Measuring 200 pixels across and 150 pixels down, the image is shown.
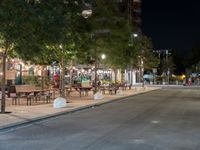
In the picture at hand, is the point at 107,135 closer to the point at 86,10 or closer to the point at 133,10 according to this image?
the point at 86,10

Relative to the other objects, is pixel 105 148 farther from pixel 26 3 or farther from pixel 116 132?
pixel 26 3

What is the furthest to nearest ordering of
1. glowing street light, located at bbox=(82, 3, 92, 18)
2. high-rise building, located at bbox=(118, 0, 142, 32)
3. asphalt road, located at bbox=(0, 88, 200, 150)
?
high-rise building, located at bbox=(118, 0, 142, 32) → glowing street light, located at bbox=(82, 3, 92, 18) → asphalt road, located at bbox=(0, 88, 200, 150)

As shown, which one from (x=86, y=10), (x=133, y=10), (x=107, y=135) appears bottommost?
(x=107, y=135)

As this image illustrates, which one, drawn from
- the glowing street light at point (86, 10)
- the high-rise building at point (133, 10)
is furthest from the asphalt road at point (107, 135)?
the high-rise building at point (133, 10)

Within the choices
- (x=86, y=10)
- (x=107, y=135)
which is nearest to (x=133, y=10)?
(x=86, y=10)

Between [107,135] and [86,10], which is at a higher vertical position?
[86,10]

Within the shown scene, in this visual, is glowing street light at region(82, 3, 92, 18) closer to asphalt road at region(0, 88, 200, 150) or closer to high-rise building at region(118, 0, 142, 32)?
asphalt road at region(0, 88, 200, 150)

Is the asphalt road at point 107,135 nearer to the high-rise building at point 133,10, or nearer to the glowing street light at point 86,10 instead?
the glowing street light at point 86,10

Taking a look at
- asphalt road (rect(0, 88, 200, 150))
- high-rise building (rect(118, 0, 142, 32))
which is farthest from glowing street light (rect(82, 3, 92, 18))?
high-rise building (rect(118, 0, 142, 32))

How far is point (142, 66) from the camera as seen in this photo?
6612cm

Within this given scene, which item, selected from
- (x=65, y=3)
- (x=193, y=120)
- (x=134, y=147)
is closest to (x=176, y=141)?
(x=134, y=147)

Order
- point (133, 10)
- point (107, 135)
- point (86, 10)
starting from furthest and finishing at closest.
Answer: point (133, 10) < point (86, 10) < point (107, 135)

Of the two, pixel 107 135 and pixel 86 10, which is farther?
pixel 86 10

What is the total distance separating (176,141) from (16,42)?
9282mm
